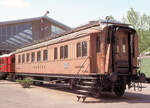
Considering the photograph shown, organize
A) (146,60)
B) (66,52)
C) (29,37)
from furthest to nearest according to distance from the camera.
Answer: (29,37), (146,60), (66,52)

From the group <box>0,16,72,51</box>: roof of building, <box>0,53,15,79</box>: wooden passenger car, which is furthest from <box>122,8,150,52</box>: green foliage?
<box>0,53,15,79</box>: wooden passenger car

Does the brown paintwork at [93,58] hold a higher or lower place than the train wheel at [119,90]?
Result: higher

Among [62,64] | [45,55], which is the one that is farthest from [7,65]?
[62,64]

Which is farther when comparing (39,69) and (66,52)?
→ (39,69)

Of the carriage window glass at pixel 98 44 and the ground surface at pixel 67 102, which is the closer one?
the ground surface at pixel 67 102

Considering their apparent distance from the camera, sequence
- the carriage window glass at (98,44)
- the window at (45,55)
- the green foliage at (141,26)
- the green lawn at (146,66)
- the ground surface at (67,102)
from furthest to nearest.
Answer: the green foliage at (141,26)
the green lawn at (146,66)
the window at (45,55)
the carriage window glass at (98,44)
the ground surface at (67,102)

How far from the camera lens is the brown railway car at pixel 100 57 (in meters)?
12.3

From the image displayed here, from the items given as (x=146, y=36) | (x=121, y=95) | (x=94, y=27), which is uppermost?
(x=146, y=36)

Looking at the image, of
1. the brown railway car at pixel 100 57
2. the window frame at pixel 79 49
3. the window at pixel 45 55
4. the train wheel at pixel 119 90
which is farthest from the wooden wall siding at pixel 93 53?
the window at pixel 45 55

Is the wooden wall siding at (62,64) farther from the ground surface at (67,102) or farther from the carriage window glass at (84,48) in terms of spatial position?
the ground surface at (67,102)

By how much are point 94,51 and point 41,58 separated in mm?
7481

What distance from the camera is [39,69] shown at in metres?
19.7

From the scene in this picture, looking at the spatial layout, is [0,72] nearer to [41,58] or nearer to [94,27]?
[41,58]

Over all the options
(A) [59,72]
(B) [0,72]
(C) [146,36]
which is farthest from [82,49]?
(C) [146,36]
